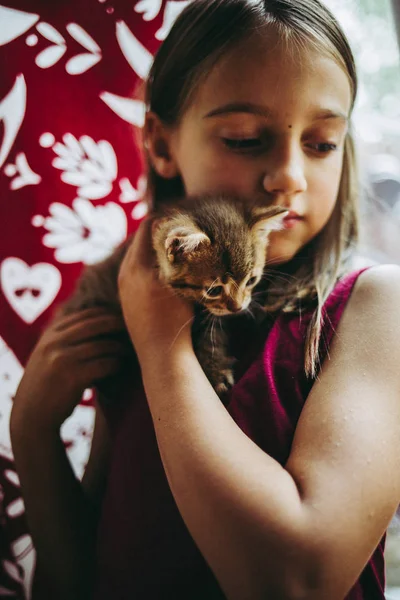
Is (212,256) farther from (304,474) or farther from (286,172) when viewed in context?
(304,474)

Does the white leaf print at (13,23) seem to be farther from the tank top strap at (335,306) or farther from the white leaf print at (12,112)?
the tank top strap at (335,306)

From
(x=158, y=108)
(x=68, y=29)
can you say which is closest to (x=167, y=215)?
(x=158, y=108)

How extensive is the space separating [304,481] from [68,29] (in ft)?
3.70

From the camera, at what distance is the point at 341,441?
19.6 inches

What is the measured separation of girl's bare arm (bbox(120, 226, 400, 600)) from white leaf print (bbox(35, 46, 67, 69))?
87 cm

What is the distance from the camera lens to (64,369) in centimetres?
83

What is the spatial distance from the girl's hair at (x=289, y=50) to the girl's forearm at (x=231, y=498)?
165 millimetres

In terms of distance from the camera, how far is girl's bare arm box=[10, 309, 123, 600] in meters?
0.81

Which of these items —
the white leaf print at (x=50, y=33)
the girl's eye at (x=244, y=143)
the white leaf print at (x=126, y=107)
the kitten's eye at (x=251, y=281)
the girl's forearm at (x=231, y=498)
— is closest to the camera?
the girl's forearm at (x=231, y=498)

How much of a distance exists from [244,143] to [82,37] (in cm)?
67

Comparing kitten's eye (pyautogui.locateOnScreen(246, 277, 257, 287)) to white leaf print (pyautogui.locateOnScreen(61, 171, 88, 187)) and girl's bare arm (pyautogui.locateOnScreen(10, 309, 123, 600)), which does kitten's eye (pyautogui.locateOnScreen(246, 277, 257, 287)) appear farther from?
white leaf print (pyautogui.locateOnScreen(61, 171, 88, 187))

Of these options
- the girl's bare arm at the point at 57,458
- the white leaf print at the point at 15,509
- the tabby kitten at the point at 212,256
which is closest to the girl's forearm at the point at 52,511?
the girl's bare arm at the point at 57,458

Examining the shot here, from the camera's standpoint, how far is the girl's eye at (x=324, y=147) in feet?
2.28

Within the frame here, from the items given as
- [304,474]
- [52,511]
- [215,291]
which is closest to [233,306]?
[215,291]
